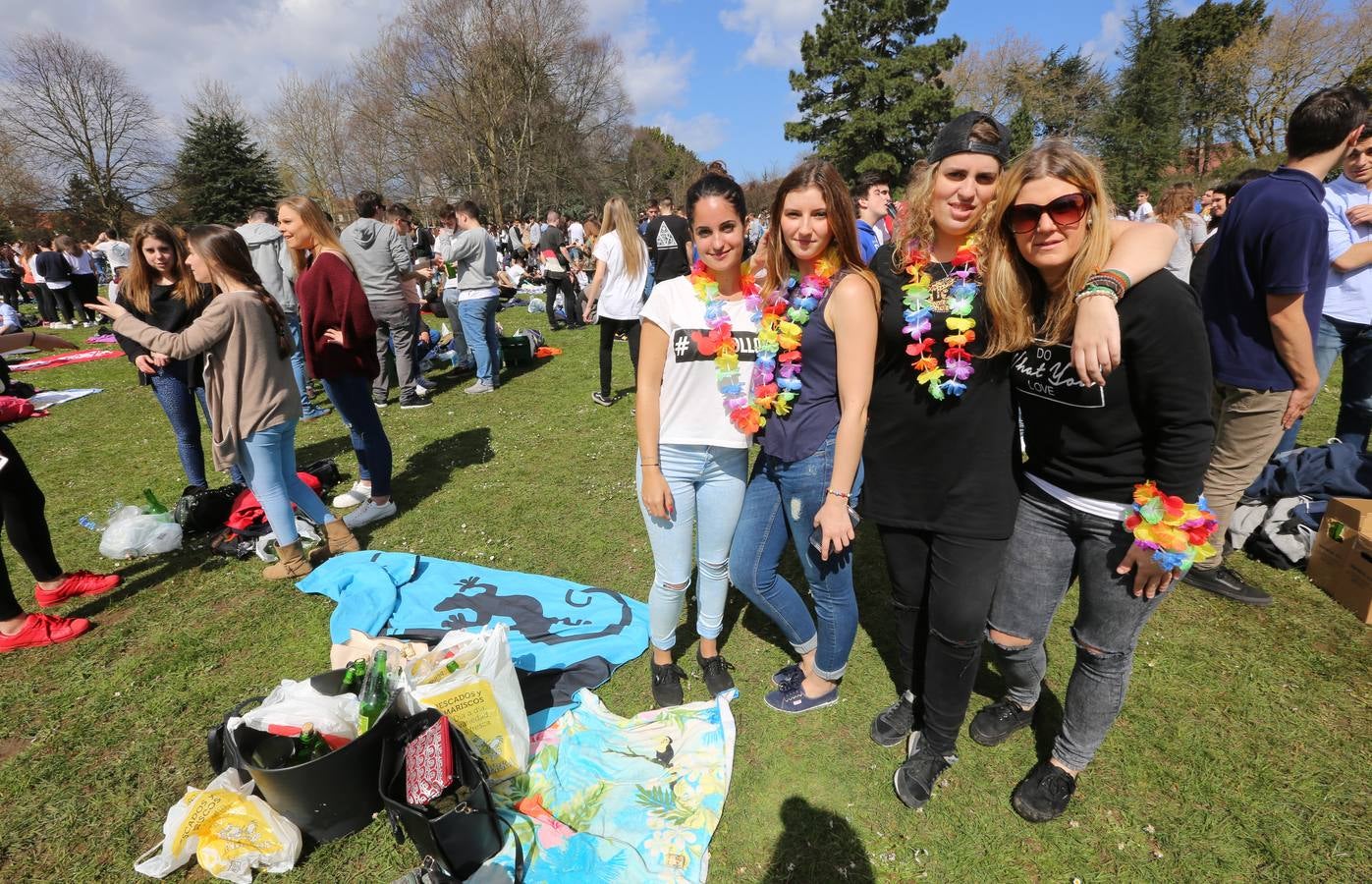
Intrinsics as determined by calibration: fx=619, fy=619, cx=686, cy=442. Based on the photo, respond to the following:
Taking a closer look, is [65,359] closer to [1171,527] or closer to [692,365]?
[692,365]

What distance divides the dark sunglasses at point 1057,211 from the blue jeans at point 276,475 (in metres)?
4.00

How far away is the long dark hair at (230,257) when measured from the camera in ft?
11.6

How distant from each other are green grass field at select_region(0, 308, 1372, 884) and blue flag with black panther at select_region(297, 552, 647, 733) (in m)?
0.18

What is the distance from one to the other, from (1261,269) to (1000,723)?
7.86 feet

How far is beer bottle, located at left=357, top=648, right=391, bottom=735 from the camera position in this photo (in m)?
2.43

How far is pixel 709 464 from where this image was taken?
2459 mm

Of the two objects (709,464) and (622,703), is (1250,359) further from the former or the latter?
(622,703)

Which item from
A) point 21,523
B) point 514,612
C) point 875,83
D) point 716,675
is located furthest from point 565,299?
point 875,83

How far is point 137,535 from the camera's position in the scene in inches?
177

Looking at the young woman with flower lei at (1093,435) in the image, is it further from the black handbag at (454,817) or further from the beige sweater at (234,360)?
the beige sweater at (234,360)

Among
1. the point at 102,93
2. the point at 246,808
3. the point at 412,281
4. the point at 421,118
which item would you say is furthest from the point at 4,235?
the point at 246,808

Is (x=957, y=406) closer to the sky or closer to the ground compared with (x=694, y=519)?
closer to the sky

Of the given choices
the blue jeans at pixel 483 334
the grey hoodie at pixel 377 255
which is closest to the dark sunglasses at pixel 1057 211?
the grey hoodie at pixel 377 255

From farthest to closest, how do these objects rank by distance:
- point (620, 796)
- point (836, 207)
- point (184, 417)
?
point (184, 417)
point (620, 796)
point (836, 207)
